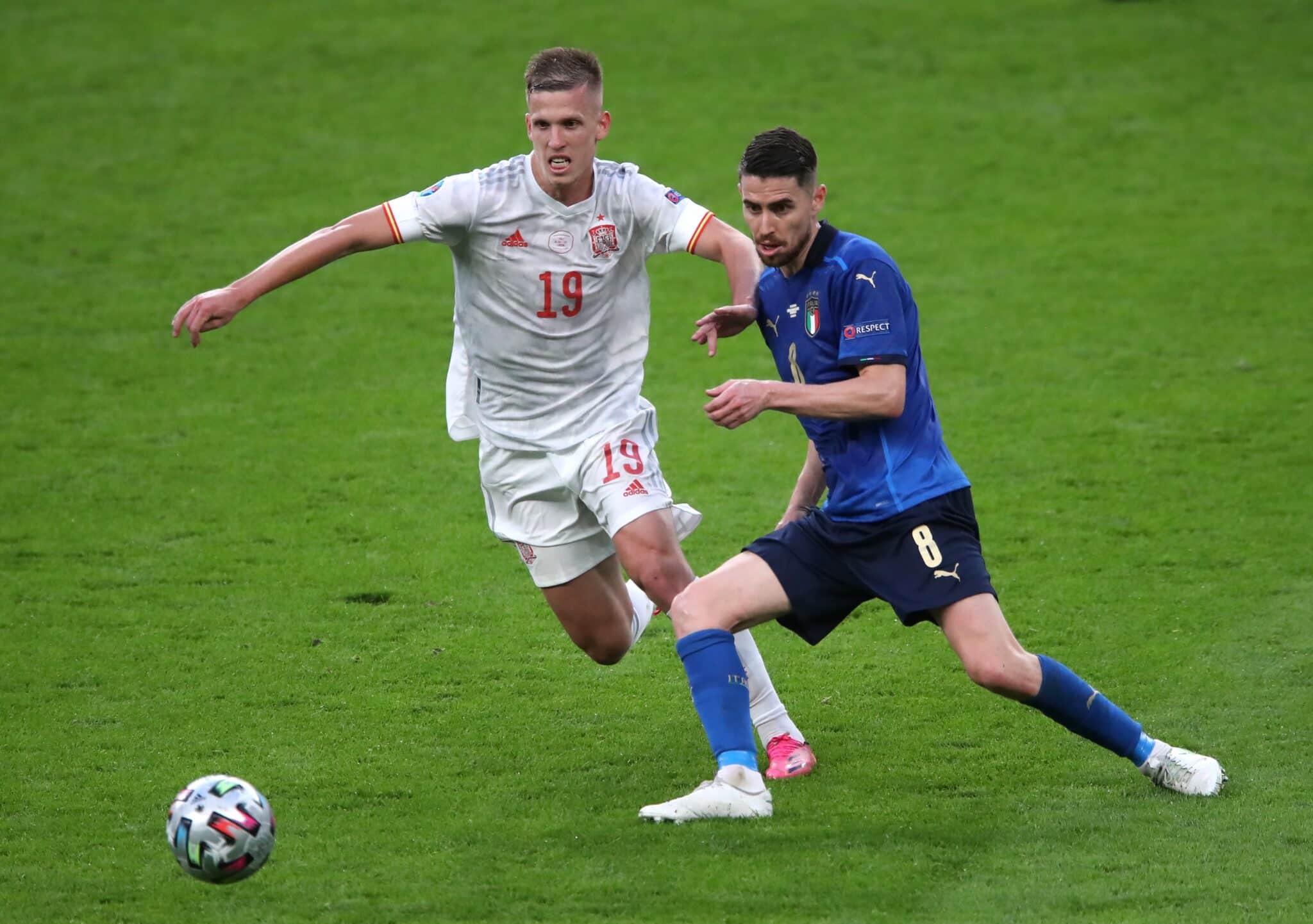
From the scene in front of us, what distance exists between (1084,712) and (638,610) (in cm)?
193

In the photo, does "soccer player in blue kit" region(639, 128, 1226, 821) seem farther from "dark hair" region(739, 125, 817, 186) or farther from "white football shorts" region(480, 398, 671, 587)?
"white football shorts" region(480, 398, 671, 587)

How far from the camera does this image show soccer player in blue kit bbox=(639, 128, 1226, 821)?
5.12 m

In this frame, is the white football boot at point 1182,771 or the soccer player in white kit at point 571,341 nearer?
the white football boot at point 1182,771

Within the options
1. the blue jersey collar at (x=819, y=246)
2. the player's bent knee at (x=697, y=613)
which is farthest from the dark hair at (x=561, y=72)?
the player's bent knee at (x=697, y=613)

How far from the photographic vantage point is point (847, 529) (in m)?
5.32

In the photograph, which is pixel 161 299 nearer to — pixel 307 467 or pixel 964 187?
pixel 307 467

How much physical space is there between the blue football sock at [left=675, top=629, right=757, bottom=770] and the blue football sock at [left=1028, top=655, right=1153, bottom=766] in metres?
0.97

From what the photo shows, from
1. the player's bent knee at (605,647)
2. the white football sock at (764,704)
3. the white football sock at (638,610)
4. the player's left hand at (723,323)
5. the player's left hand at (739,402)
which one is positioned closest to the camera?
the player's left hand at (739,402)

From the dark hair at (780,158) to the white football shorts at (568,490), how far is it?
3.97 ft

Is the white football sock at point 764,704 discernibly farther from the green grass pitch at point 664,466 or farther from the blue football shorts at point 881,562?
the blue football shorts at point 881,562

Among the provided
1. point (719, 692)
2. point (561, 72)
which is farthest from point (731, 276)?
point (719, 692)

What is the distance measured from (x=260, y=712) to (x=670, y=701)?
172cm

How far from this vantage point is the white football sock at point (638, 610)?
6352mm

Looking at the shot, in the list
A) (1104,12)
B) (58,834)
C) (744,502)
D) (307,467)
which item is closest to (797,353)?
(58,834)
